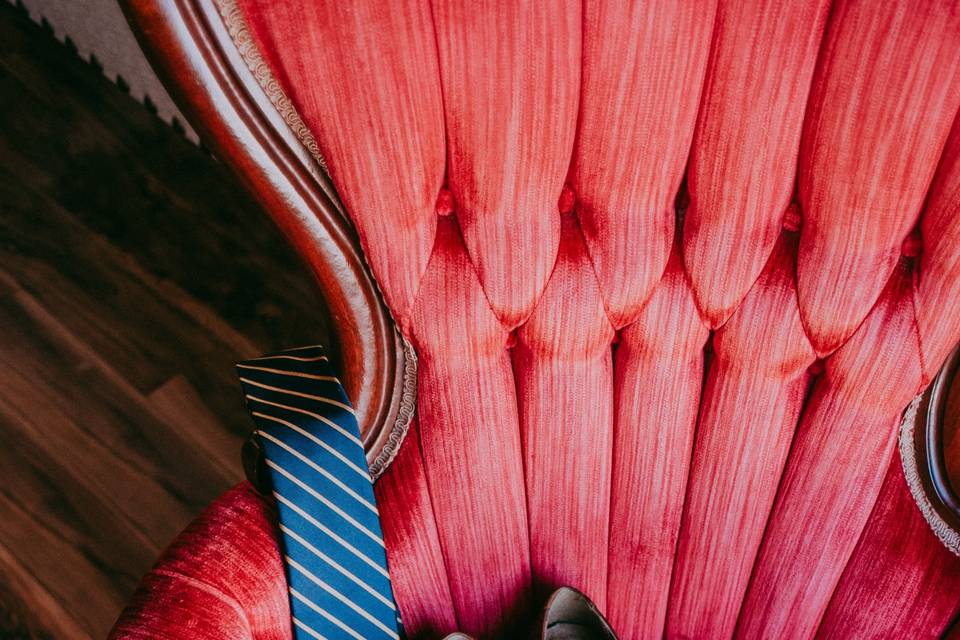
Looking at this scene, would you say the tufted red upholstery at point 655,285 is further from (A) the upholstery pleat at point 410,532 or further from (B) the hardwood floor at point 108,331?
(B) the hardwood floor at point 108,331

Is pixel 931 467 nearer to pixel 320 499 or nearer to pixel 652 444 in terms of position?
pixel 652 444

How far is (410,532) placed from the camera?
506 mm

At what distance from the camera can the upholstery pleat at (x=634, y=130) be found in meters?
0.37

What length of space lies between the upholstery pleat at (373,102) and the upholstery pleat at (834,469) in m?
0.25

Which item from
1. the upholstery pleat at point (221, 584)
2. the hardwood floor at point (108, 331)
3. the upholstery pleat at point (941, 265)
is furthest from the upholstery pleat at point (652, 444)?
the hardwood floor at point (108, 331)

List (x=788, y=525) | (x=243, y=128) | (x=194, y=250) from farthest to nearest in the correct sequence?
(x=194, y=250)
(x=788, y=525)
(x=243, y=128)

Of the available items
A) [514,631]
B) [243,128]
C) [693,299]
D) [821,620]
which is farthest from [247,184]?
[821,620]

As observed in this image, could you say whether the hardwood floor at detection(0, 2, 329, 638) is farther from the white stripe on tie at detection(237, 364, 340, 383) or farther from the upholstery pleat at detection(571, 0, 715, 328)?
the upholstery pleat at detection(571, 0, 715, 328)

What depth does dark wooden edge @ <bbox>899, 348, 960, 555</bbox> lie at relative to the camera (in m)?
0.46

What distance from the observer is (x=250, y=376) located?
47cm

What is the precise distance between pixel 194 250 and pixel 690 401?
0.95 metres

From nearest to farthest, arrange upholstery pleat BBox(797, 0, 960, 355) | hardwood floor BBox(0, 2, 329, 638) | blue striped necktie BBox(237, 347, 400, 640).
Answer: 1. upholstery pleat BBox(797, 0, 960, 355)
2. blue striped necktie BBox(237, 347, 400, 640)
3. hardwood floor BBox(0, 2, 329, 638)

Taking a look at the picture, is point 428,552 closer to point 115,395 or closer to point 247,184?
point 247,184

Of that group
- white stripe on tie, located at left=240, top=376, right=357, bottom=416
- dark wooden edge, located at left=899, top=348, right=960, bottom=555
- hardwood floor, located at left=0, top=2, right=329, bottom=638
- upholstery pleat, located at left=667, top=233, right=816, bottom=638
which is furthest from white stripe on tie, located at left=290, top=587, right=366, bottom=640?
hardwood floor, located at left=0, top=2, right=329, bottom=638
